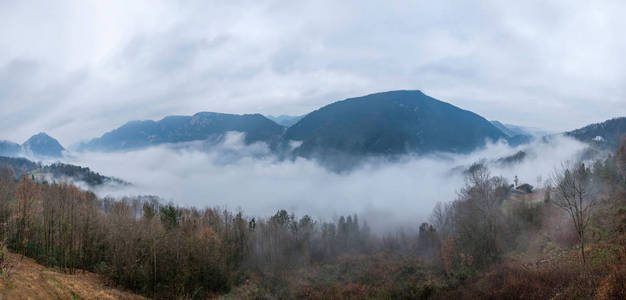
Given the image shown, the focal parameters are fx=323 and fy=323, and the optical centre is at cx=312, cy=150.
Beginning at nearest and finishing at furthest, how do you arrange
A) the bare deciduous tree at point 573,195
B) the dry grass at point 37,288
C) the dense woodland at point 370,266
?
the dry grass at point 37,288 < the dense woodland at point 370,266 < the bare deciduous tree at point 573,195

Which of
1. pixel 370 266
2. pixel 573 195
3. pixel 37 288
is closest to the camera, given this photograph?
pixel 37 288

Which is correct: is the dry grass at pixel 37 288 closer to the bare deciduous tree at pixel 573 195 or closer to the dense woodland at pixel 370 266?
the dense woodland at pixel 370 266

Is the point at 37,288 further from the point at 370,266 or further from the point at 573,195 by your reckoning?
the point at 370,266

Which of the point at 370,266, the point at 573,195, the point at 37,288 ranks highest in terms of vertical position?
the point at 573,195

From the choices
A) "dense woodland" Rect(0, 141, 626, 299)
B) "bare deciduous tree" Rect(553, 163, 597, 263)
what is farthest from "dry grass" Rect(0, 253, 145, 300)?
"bare deciduous tree" Rect(553, 163, 597, 263)

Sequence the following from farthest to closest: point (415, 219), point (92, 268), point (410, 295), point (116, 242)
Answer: point (415, 219) < point (92, 268) < point (116, 242) < point (410, 295)

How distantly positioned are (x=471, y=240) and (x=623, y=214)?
1932 cm

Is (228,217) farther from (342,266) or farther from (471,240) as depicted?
(471,240)

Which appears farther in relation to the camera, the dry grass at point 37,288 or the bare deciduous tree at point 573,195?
the bare deciduous tree at point 573,195

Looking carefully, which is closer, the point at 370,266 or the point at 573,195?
the point at 573,195

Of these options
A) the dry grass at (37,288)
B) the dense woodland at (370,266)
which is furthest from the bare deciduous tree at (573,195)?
the dry grass at (37,288)

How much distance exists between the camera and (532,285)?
2467 centimetres

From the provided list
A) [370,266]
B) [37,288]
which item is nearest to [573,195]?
[37,288]

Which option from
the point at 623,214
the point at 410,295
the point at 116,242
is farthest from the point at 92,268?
the point at 623,214
